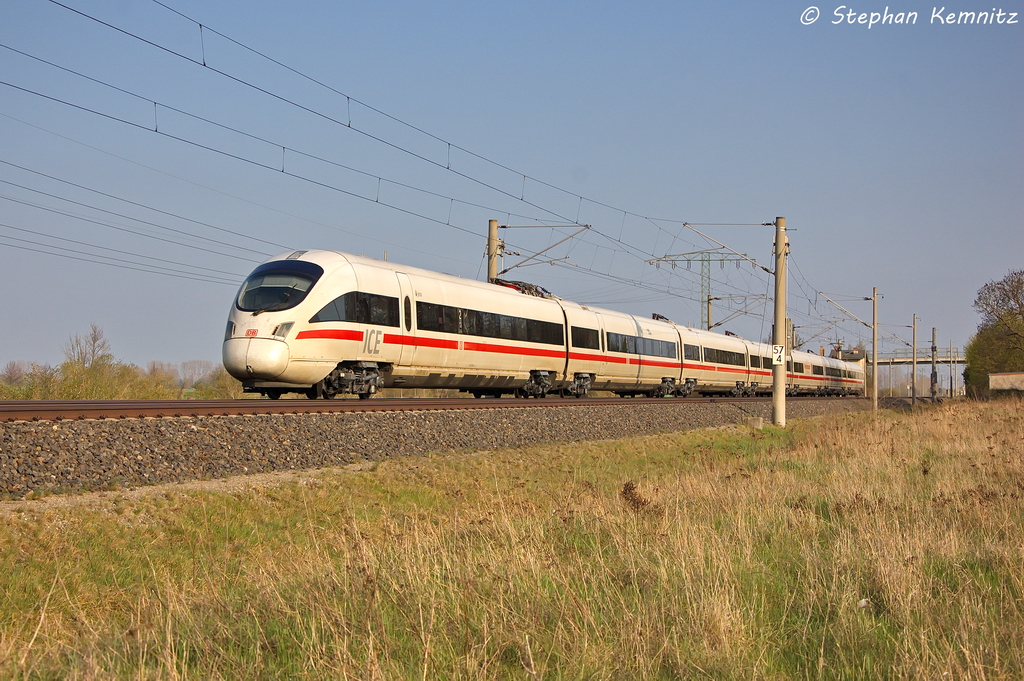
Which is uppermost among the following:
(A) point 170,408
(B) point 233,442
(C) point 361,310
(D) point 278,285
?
(D) point 278,285

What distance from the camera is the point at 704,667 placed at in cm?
444

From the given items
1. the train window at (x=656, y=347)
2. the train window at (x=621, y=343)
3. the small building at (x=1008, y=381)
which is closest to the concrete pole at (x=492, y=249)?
the train window at (x=621, y=343)

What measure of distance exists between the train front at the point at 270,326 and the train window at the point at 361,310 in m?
0.47

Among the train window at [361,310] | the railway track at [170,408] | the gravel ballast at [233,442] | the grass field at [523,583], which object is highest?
the train window at [361,310]

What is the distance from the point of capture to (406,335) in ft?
64.3

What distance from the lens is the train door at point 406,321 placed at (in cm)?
1952

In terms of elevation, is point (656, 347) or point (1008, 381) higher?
point (656, 347)

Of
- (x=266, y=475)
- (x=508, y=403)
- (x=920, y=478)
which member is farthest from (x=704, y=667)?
(x=508, y=403)

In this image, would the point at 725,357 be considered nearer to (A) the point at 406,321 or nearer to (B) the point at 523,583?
(A) the point at 406,321

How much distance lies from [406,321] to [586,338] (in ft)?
35.6

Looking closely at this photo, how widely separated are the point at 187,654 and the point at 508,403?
16.3 metres

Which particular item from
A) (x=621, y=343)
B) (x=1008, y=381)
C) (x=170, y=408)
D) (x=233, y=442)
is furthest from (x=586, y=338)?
(x=1008, y=381)

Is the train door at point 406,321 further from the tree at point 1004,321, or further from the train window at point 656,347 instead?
the tree at point 1004,321

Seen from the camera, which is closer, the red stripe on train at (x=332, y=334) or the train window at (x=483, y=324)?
the red stripe on train at (x=332, y=334)
